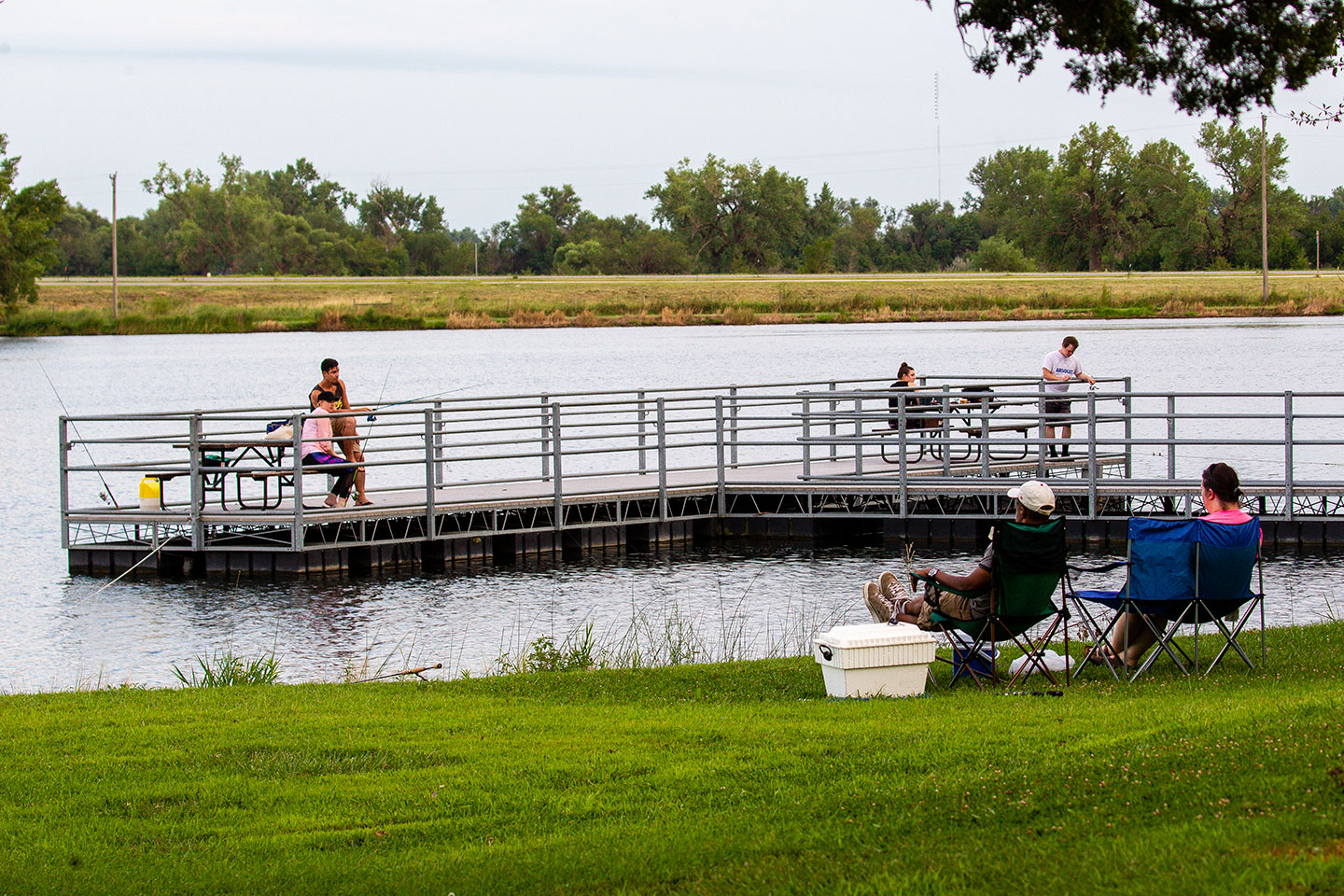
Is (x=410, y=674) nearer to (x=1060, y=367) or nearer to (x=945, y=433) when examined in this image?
(x=945, y=433)

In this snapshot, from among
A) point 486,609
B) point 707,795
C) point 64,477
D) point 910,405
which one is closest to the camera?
point 707,795

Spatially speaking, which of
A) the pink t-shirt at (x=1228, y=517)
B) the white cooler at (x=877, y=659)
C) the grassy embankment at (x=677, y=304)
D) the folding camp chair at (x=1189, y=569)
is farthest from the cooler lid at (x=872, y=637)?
the grassy embankment at (x=677, y=304)

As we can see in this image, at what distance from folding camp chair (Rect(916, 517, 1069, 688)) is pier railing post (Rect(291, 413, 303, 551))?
9.18 m

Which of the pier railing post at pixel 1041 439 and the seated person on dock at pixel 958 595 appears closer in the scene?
the seated person on dock at pixel 958 595

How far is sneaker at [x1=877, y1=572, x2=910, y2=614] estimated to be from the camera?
9.21 metres

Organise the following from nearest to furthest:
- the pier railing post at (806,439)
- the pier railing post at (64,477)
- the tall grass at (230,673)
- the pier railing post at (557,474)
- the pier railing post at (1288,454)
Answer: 1. the tall grass at (230,673)
2. the pier railing post at (1288,454)
3. the pier railing post at (64,477)
4. the pier railing post at (557,474)
5. the pier railing post at (806,439)

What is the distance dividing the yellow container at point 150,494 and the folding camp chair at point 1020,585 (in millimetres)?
11540

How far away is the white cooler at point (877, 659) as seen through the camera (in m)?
8.36

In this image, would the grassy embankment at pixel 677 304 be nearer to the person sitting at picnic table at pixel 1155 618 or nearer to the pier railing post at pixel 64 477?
the pier railing post at pixel 64 477

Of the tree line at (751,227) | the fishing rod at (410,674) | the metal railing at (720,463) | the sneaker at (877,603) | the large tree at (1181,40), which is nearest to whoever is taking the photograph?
the large tree at (1181,40)

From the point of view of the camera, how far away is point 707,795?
622 centimetres

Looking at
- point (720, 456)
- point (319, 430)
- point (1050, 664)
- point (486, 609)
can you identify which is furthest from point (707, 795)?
point (720, 456)

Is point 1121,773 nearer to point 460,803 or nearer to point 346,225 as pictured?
point 460,803

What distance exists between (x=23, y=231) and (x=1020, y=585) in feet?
242
